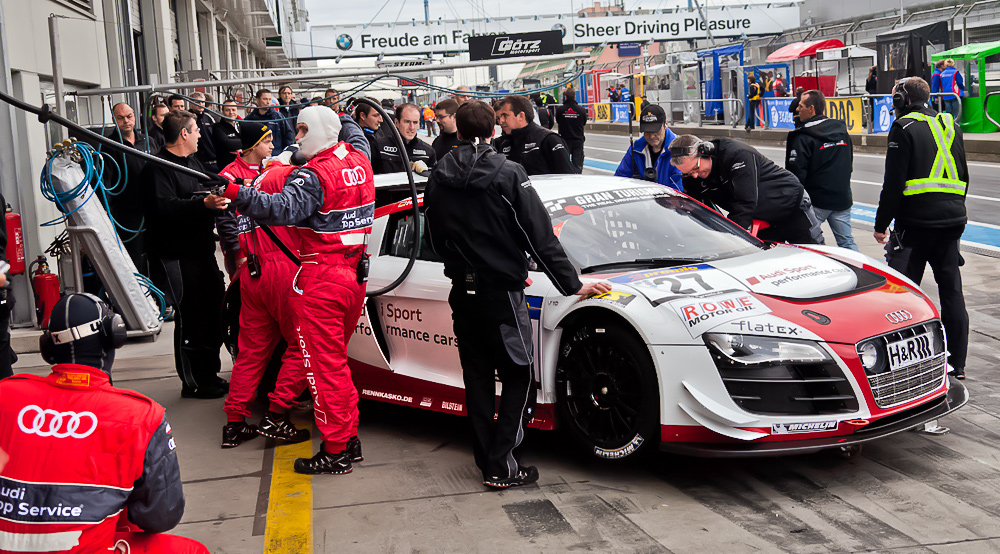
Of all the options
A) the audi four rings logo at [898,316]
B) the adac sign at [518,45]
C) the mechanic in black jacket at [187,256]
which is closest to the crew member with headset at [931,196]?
the audi four rings logo at [898,316]

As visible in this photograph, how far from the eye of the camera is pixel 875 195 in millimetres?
15500

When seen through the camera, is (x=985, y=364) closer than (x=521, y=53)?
Yes

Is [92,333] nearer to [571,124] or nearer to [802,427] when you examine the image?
[802,427]

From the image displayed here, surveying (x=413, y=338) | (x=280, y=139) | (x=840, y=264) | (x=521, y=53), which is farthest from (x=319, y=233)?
(x=280, y=139)

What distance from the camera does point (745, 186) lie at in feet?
21.7

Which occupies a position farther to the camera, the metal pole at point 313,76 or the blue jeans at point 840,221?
the blue jeans at point 840,221

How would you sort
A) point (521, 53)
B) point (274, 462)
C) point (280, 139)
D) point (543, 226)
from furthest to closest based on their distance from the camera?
1. point (280, 139)
2. point (521, 53)
3. point (274, 462)
4. point (543, 226)

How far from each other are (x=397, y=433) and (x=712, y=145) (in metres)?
2.90

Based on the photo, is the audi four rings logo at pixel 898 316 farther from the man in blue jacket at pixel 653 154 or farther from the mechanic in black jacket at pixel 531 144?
the mechanic in black jacket at pixel 531 144

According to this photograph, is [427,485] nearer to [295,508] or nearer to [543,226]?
[295,508]

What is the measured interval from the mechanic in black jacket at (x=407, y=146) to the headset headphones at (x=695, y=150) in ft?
9.95

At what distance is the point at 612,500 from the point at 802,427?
0.87 metres

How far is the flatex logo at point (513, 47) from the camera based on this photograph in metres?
9.99

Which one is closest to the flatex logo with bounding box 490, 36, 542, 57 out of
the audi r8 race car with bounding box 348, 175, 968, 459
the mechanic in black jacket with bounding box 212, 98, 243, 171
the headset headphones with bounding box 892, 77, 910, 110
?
the mechanic in black jacket with bounding box 212, 98, 243, 171
